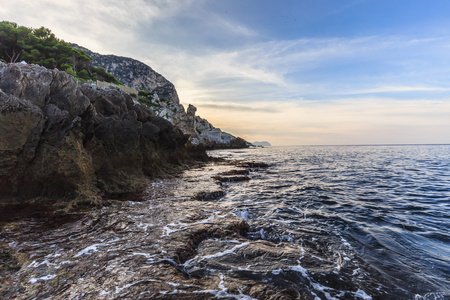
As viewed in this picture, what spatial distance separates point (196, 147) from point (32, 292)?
2835 cm

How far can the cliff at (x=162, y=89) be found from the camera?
82688mm

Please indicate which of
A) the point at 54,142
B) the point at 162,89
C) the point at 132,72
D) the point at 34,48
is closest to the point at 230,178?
the point at 54,142

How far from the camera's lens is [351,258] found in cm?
554

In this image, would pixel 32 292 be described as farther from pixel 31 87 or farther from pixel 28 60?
pixel 28 60

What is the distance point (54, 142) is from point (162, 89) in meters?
160

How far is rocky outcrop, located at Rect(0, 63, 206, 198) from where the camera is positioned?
26.3 feet

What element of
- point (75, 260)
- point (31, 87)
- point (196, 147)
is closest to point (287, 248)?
point (75, 260)

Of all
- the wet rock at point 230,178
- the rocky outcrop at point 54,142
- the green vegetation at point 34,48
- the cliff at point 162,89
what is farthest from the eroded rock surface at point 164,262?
the cliff at point 162,89

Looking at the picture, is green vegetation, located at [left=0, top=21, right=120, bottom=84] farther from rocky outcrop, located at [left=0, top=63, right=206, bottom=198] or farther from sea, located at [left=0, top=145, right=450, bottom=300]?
sea, located at [left=0, top=145, right=450, bottom=300]

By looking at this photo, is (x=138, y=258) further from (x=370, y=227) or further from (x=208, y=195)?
(x=370, y=227)

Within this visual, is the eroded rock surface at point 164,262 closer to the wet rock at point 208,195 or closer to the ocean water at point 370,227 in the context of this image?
the ocean water at point 370,227

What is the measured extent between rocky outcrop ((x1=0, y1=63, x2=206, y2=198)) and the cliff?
2608 inches

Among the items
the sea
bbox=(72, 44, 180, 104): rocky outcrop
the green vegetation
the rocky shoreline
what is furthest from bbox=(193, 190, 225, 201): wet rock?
bbox=(72, 44, 180, 104): rocky outcrop

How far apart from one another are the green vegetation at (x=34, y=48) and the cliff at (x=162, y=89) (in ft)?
99.4
